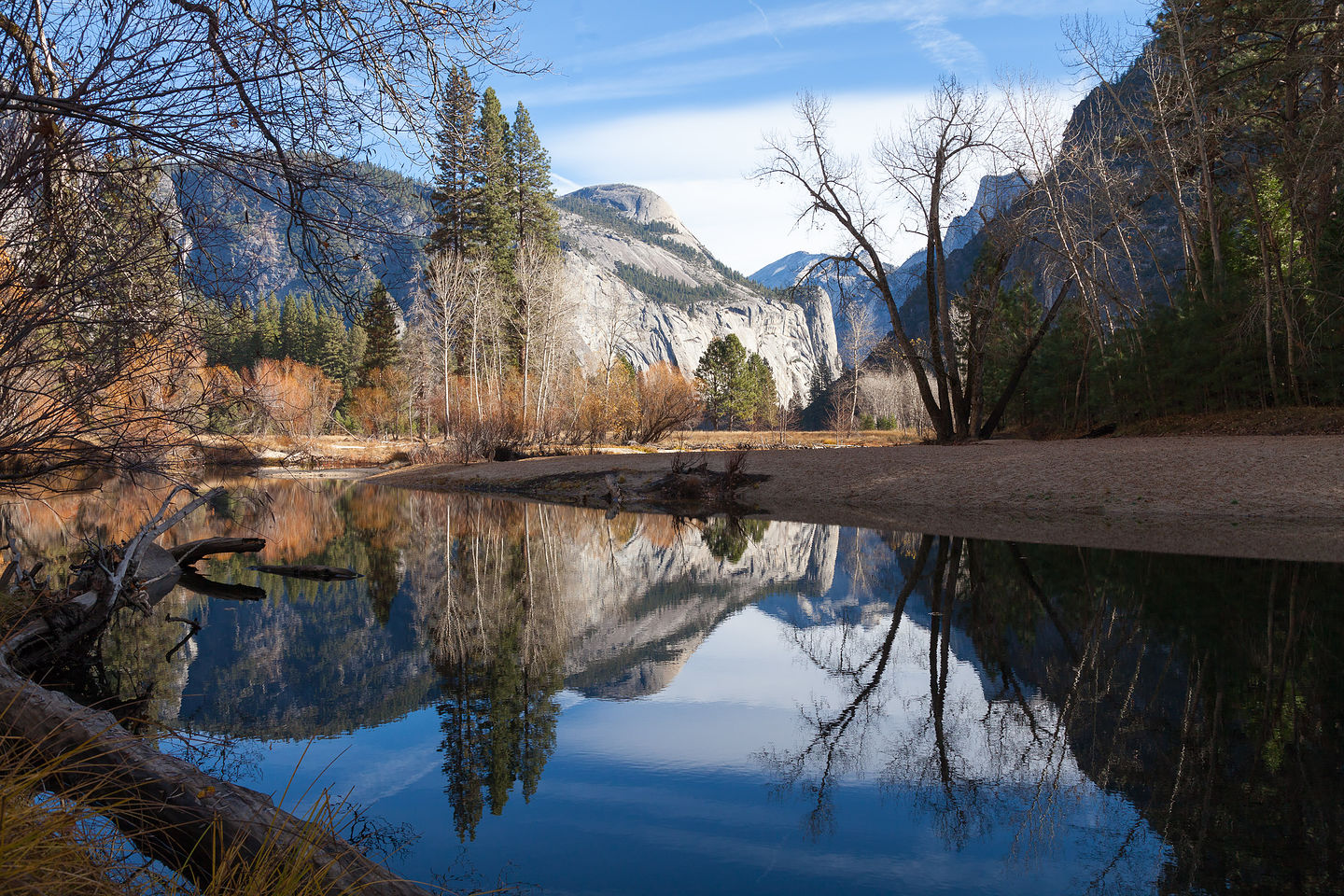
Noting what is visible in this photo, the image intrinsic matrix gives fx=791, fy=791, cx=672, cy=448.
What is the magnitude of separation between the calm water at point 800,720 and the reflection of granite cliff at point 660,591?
0.06 metres

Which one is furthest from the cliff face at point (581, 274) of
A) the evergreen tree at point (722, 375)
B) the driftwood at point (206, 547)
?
the evergreen tree at point (722, 375)

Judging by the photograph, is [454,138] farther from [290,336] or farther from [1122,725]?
[290,336]

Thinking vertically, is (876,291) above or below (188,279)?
above

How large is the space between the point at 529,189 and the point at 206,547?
38.1 metres

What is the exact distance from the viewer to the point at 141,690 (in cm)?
536

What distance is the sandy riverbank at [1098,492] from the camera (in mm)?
11438

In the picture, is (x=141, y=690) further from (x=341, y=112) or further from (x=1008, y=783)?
(x=1008, y=783)

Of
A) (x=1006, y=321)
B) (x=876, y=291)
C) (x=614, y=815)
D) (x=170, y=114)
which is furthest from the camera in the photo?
(x=1006, y=321)

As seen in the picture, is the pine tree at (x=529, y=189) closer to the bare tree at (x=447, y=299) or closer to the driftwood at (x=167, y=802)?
the bare tree at (x=447, y=299)

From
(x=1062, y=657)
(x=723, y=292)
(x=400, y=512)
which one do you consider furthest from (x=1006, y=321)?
(x=723, y=292)

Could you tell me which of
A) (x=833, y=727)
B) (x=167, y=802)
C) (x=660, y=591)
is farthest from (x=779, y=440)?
(x=167, y=802)

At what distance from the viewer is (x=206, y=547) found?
30.7 ft

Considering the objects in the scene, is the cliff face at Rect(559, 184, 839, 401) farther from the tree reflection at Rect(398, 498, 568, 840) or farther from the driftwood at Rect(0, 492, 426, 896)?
A: the driftwood at Rect(0, 492, 426, 896)

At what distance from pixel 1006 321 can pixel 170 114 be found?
3373 cm
